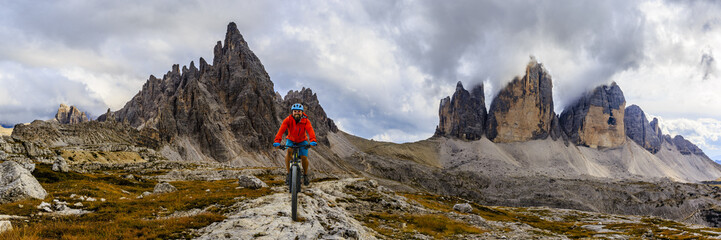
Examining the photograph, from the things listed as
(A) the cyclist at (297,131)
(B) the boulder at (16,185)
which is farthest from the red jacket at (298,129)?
(B) the boulder at (16,185)

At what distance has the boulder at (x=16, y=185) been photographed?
1745cm

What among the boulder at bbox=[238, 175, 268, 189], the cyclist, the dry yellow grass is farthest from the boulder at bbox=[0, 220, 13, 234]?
the boulder at bbox=[238, 175, 268, 189]

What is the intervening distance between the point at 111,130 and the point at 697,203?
292 metres

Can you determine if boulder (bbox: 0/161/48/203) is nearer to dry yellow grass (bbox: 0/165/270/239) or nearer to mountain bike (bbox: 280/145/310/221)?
dry yellow grass (bbox: 0/165/270/239)

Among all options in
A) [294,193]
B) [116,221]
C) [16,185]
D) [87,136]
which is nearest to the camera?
[116,221]

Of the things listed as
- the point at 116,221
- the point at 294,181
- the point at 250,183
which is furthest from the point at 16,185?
the point at 294,181

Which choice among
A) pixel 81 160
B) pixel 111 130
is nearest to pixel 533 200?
pixel 81 160

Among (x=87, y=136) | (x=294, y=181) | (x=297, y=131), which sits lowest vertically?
(x=294, y=181)

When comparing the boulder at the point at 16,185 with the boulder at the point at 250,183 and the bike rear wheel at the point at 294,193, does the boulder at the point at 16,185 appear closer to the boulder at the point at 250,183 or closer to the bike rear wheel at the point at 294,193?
the boulder at the point at 250,183

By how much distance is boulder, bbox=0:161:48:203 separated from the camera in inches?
687

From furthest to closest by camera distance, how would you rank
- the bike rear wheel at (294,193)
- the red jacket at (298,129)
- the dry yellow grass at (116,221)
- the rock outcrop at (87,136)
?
the rock outcrop at (87,136), the red jacket at (298,129), the bike rear wheel at (294,193), the dry yellow grass at (116,221)

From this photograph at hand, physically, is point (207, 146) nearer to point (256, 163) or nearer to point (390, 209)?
point (256, 163)

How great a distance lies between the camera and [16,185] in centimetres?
1788

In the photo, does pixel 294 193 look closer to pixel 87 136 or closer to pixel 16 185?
pixel 16 185
